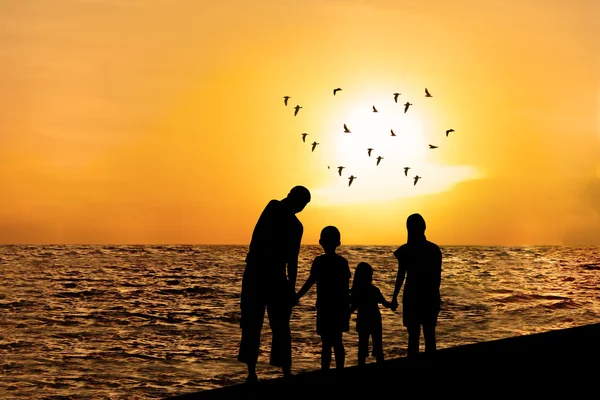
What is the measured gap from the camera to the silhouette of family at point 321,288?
896 centimetres

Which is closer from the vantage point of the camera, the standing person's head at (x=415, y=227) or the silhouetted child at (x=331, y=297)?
the silhouetted child at (x=331, y=297)

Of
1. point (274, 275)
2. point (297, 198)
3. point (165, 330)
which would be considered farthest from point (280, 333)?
point (165, 330)

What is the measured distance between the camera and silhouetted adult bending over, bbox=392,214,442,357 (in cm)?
1036

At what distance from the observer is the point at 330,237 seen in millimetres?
9523

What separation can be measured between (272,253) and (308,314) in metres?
29.2

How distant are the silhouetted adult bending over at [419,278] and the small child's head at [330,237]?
109cm

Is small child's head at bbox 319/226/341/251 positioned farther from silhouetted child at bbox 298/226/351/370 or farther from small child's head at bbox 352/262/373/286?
small child's head at bbox 352/262/373/286

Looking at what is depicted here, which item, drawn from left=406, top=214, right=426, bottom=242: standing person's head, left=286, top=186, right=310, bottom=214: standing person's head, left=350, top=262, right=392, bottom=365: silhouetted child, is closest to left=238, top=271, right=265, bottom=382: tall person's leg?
left=286, top=186, right=310, bottom=214: standing person's head

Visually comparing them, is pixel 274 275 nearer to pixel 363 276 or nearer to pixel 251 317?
pixel 251 317

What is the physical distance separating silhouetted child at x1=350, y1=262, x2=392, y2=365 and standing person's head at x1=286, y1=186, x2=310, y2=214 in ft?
6.70

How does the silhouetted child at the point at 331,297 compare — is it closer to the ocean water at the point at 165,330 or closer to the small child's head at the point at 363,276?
the small child's head at the point at 363,276

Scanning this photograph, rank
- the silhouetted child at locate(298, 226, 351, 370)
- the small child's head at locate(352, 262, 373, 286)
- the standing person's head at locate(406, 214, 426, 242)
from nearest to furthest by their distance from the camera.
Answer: the silhouetted child at locate(298, 226, 351, 370), the standing person's head at locate(406, 214, 426, 242), the small child's head at locate(352, 262, 373, 286)

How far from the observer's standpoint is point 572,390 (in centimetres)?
704

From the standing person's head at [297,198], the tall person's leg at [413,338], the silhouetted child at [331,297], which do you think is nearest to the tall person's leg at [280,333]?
the silhouetted child at [331,297]
